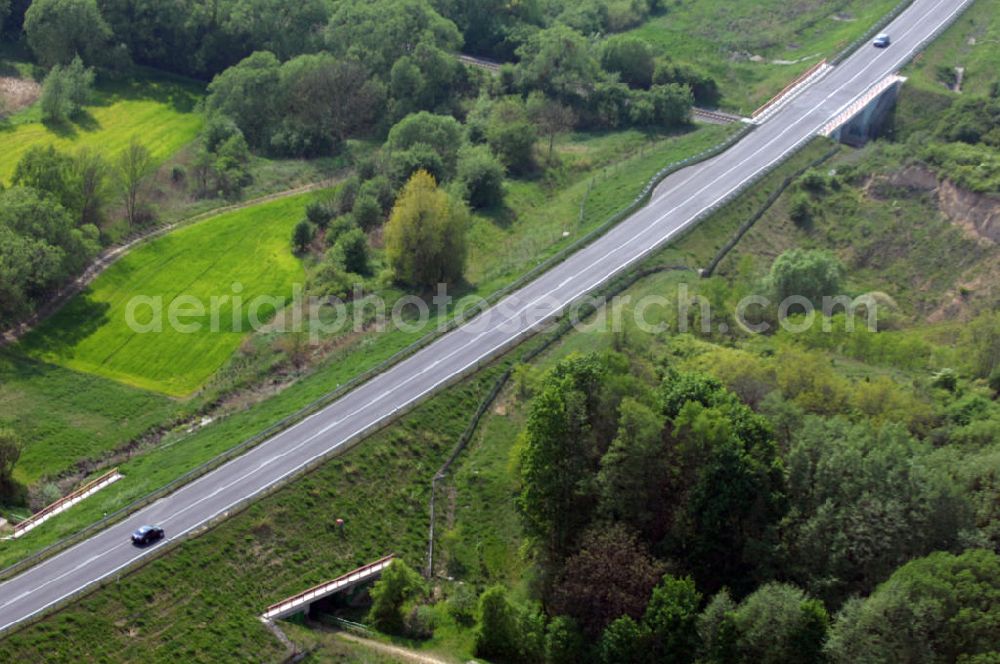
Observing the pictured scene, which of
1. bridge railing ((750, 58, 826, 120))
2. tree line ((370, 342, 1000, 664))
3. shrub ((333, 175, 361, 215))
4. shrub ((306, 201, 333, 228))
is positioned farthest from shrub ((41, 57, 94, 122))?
tree line ((370, 342, 1000, 664))

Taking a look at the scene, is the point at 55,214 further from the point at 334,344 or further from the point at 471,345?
the point at 471,345

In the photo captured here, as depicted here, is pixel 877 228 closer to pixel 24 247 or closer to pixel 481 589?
pixel 481 589

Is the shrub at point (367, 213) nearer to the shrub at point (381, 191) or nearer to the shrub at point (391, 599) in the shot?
the shrub at point (381, 191)

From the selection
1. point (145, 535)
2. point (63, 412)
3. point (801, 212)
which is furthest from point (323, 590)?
point (801, 212)

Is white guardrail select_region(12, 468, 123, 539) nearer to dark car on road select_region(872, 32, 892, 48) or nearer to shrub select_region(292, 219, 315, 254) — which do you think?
shrub select_region(292, 219, 315, 254)

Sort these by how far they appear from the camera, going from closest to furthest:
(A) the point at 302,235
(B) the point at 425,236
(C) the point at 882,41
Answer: (B) the point at 425,236 < (A) the point at 302,235 < (C) the point at 882,41

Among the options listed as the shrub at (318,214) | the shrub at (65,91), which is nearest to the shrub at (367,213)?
the shrub at (318,214)
